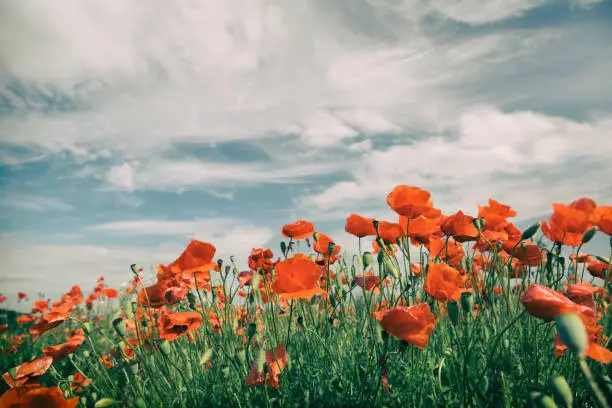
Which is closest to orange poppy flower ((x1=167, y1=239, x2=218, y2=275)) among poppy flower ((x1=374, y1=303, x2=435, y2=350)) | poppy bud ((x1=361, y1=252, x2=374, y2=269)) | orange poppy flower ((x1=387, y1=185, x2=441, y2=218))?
poppy bud ((x1=361, y1=252, x2=374, y2=269))

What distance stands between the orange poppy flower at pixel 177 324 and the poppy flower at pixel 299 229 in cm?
84

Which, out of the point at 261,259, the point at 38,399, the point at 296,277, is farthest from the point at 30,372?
the point at 261,259

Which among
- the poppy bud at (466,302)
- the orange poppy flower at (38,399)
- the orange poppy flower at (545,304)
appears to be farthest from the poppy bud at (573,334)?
the orange poppy flower at (38,399)

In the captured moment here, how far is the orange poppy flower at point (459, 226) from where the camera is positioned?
2.24 metres

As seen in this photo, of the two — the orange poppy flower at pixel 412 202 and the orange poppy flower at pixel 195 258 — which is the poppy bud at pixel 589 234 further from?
the orange poppy flower at pixel 195 258

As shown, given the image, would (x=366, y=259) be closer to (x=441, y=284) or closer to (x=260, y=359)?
(x=441, y=284)

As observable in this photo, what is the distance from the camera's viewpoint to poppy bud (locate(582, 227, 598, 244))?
208 cm

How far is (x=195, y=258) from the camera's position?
238cm

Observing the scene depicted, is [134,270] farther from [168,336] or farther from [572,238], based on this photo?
[572,238]

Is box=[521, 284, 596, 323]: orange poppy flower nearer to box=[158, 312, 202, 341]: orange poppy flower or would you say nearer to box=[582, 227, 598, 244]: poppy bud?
box=[582, 227, 598, 244]: poppy bud

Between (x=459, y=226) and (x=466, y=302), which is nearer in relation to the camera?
(x=466, y=302)

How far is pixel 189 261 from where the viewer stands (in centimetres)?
238

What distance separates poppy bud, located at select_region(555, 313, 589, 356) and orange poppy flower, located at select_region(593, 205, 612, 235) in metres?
1.36

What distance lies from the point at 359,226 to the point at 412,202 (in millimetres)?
446
